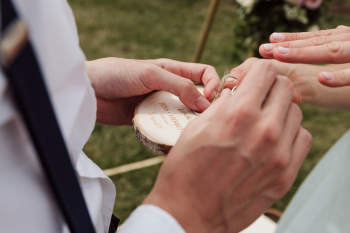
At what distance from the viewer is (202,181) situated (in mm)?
394

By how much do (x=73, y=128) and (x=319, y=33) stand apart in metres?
0.68

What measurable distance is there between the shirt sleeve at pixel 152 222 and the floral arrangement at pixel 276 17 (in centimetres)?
151

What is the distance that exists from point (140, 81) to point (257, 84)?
384 mm

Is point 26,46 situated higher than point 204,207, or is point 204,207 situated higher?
point 26,46

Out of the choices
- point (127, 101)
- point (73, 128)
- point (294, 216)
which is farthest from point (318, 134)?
point (73, 128)

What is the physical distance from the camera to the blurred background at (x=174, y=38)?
5.43 ft

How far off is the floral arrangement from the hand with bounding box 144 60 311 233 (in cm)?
137

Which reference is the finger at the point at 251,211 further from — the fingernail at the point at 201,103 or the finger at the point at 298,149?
the fingernail at the point at 201,103

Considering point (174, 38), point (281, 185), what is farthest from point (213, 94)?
point (174, 38)

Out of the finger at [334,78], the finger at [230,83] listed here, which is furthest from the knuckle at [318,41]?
the finger at [230,83]

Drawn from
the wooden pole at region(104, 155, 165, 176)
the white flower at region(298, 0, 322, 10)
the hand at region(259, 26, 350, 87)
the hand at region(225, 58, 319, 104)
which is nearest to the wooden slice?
the hand at region(225, 58, 319, 104)

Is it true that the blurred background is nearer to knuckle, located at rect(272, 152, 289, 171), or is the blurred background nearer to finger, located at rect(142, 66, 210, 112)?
finger, located at rect(142, 66, 210, 112)

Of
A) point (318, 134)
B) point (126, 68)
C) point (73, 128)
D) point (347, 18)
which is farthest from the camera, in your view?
point (347, 18)

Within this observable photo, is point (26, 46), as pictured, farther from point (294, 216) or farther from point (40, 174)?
point (294, 216)
